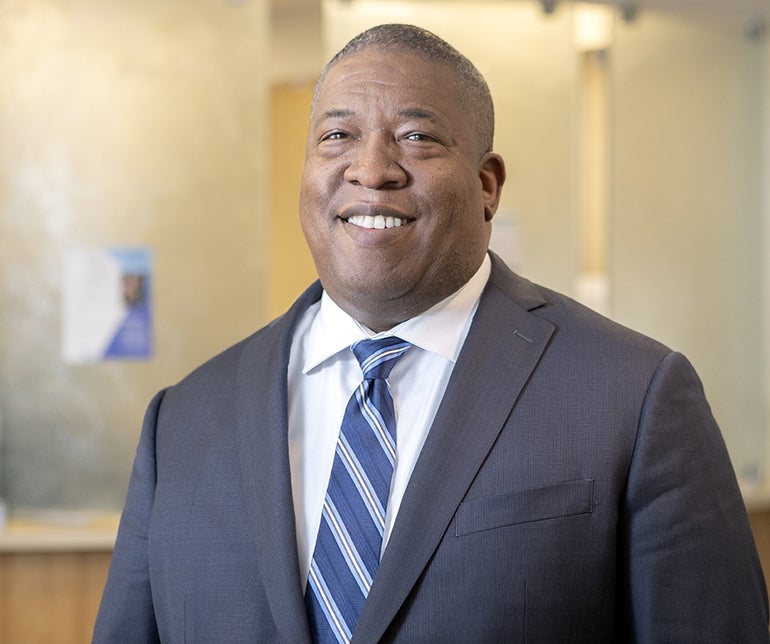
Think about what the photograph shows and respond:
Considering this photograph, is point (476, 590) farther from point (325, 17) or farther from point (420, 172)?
point (325, 17)

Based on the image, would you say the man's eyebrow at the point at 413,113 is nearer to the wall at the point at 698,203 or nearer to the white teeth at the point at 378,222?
the white teeth at the point at 378,222

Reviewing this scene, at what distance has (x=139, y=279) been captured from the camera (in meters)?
3.71

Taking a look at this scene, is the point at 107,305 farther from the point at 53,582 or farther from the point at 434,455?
the point at 434,455

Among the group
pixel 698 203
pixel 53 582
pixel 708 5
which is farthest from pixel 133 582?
pixel 708 5

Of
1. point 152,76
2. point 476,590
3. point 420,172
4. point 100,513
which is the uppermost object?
point 152,76

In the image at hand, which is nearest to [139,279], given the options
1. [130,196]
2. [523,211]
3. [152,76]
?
[130,196]

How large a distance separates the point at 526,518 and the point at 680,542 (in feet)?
0.62

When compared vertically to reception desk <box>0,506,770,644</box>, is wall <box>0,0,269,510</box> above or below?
above

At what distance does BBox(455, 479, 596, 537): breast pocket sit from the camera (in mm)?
1360

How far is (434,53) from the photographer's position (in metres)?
1.49

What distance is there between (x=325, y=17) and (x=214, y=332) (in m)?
1.12

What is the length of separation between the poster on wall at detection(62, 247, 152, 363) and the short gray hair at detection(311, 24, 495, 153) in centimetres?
229

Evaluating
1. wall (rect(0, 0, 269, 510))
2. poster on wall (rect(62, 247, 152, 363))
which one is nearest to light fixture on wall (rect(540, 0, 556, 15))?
wall (rect(0, 0, 269, 510))

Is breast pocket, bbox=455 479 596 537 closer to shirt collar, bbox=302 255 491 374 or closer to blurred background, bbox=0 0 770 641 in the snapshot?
shirt collar, bbox=302 255 491 374
